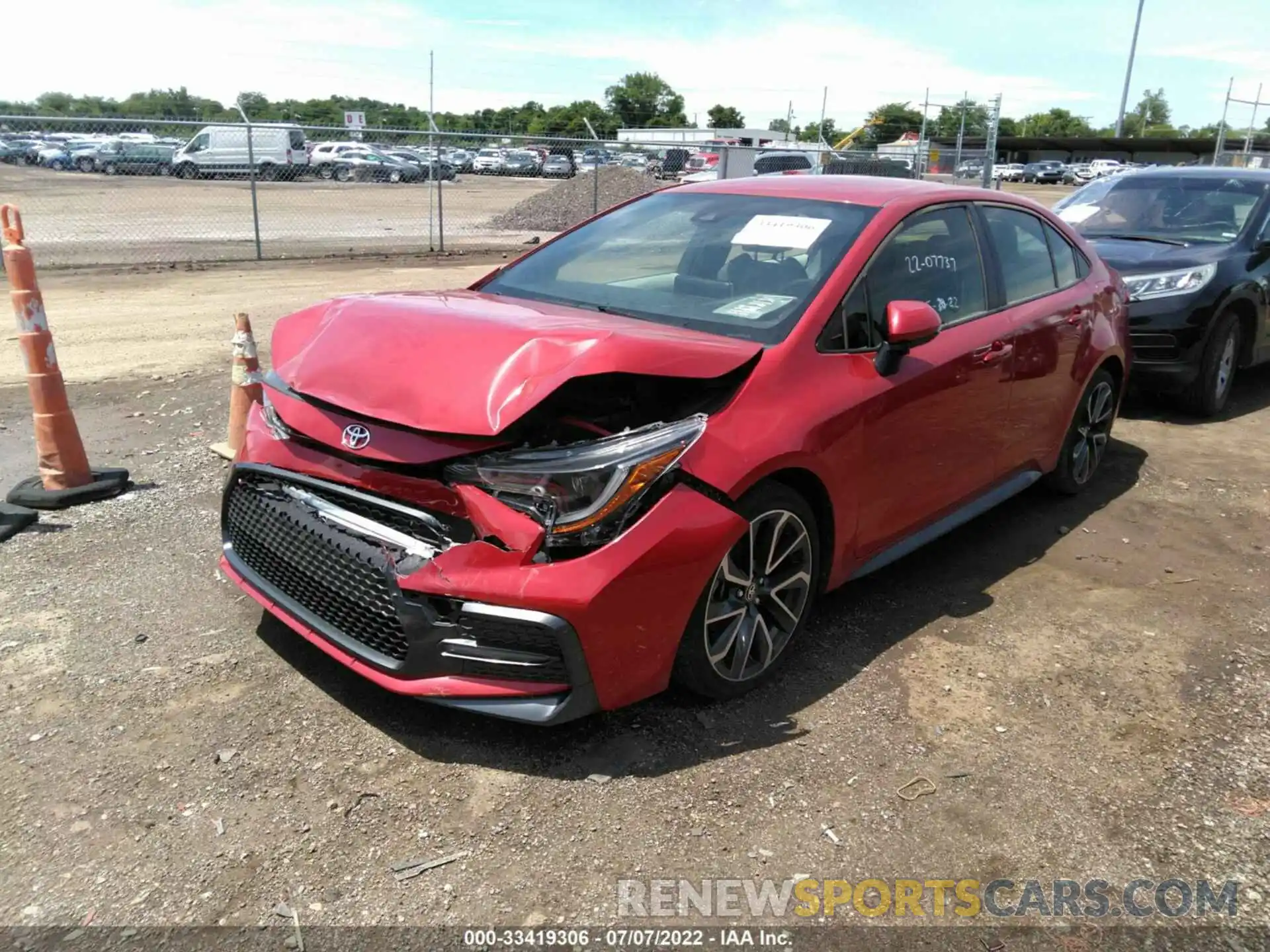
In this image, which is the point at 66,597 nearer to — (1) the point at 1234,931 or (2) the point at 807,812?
(2) the point at 807,812

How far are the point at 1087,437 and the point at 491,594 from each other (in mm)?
4060

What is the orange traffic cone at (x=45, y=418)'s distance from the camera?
15.4ft

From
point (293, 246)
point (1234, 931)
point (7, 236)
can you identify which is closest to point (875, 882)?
point (1234, 931)

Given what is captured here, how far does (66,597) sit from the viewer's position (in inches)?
155

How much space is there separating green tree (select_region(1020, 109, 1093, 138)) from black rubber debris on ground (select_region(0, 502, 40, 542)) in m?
107

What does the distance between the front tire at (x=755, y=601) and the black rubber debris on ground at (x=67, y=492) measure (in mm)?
3426

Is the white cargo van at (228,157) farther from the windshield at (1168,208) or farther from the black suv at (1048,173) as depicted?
the black suv at (1048,173)

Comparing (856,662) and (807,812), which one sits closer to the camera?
(807,812)

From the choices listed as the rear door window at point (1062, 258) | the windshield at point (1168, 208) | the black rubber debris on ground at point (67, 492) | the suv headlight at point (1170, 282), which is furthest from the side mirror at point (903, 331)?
the windshield at point (1168, 208)

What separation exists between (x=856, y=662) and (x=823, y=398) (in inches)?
40.6

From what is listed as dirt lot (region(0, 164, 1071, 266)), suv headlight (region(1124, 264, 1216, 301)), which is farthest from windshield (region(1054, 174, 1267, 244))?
dirt lot (region(0, 164, 1071, 266))

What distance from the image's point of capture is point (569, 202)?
22.5 metres

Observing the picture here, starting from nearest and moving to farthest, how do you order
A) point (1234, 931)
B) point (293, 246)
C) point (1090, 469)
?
1. point (1234, 931)
2. point (1090, 469)
3. point (293, 246)

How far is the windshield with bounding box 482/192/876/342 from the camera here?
11.9 ft
